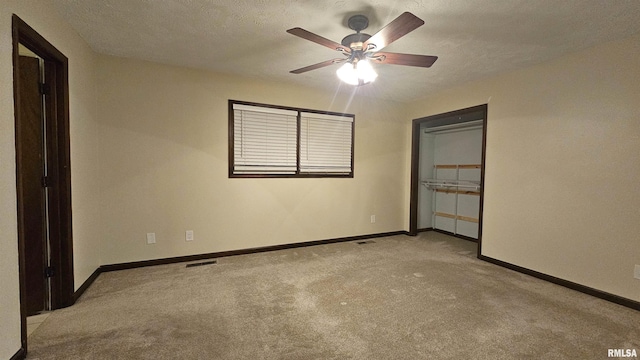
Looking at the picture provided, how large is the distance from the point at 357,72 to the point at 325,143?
1.94 m

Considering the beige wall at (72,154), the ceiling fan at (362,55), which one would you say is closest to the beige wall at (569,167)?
the ceiling fan at (362,55)

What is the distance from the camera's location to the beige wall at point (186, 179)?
301 centimetres

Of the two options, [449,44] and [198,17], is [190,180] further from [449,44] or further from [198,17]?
[449,44]

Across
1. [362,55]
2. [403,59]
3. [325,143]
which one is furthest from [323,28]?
[325,143]

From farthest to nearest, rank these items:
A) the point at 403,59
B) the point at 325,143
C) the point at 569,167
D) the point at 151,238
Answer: the point at 325,143, the point at 151,238, the point at 569,167, the point at 403,59

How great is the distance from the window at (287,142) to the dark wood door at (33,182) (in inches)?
69.5

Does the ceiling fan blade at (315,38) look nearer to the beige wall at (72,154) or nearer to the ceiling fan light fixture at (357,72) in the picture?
the ceiling fan light fixture at (357,72)

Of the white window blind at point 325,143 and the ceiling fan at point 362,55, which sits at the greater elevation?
the ceiling fan at point 362,55

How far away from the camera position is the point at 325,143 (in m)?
4.21

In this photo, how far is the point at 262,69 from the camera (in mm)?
3309

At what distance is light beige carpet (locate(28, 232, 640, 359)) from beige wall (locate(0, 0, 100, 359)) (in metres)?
0.32

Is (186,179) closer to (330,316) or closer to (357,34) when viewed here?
(330,316)

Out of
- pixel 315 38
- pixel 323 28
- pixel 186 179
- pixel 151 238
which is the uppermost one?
pixel 323 28

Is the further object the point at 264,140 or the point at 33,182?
the point at 264,140
